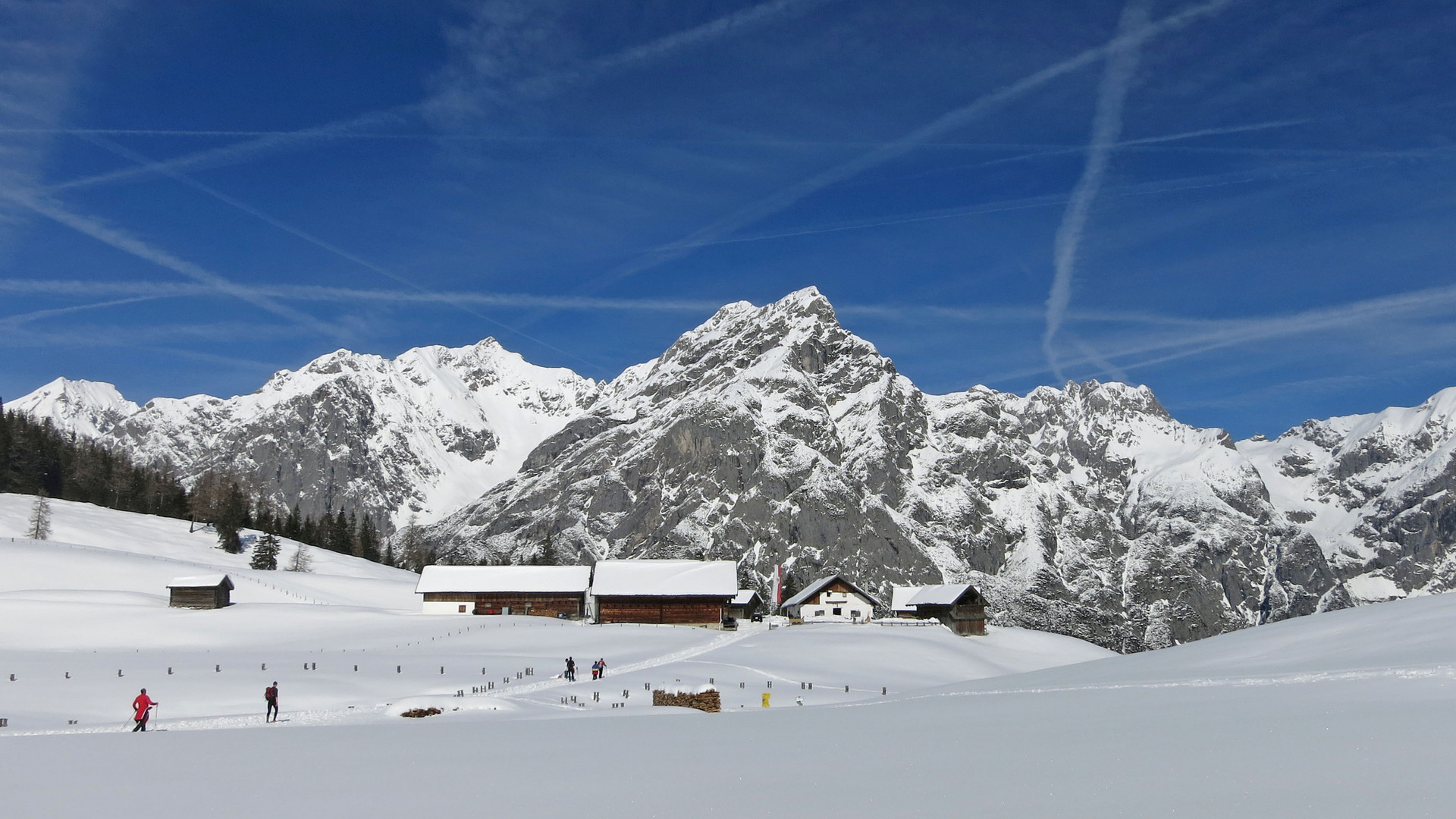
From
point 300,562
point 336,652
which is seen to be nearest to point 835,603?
point 300,562

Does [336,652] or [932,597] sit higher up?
[932,597]

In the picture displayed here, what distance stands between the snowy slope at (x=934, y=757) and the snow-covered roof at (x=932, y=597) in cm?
8267

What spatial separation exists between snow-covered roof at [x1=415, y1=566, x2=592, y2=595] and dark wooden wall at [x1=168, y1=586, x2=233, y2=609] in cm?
1978

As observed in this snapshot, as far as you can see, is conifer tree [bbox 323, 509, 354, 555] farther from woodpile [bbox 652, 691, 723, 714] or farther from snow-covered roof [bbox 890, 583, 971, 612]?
woodpile [bbox 652, 691, 723, 714]

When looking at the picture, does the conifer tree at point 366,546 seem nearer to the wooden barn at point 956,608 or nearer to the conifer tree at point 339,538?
the conifer tree at point 339,538

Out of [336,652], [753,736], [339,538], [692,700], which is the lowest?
[692,700]

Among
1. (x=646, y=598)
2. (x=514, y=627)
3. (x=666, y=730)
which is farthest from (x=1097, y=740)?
(x=646, y=598)

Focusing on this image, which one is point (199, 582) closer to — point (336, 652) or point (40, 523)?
point (336, 652)

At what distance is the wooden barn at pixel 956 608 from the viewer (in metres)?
110

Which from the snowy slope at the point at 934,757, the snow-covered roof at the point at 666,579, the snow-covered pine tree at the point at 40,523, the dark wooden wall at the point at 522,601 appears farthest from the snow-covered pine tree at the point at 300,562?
the snowy slope at the point at 934,757

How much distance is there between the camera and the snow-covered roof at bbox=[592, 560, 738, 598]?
333ft

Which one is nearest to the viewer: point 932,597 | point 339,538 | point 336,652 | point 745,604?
point 336,652

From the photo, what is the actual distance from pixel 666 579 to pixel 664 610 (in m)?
3.23

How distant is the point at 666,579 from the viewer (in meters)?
104
